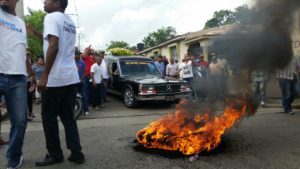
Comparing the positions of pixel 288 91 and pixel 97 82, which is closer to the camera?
pixel 288 91

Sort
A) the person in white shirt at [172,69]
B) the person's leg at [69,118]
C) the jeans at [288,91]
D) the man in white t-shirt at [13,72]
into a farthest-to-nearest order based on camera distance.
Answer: the person in white shirt at [172,69], the jeans at [288,91], the person's leg at [69,118], the man in white t-shirt at [13,72]

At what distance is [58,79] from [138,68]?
8494 mm

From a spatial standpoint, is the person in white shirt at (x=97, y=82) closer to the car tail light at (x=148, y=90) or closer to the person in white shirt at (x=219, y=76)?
the car tail light at (x=148, y=90)

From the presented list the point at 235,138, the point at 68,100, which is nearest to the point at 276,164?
the point at 235,138

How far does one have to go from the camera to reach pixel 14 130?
14.4 feet

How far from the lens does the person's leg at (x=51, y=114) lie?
438cm

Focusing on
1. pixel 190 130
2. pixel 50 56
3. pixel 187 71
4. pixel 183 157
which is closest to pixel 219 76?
pixel 190 130

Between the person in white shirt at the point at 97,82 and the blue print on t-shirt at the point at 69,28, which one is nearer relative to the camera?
the blue print on t-shirt at the point at 69,28

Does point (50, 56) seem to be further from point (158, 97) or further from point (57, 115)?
point (158, 97)

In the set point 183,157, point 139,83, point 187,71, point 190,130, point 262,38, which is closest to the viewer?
point 183,157

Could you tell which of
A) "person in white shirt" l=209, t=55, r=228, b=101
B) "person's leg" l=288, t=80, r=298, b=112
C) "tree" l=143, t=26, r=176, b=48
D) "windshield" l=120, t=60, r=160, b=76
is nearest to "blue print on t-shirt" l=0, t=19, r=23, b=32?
"person in white shirt" l=209, t=55, r=228, b=101

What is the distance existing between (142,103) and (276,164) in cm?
764

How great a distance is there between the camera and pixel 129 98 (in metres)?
11.7

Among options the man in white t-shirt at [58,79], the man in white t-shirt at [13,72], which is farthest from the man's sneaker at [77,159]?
the man in white t-shirt at [13,72]
